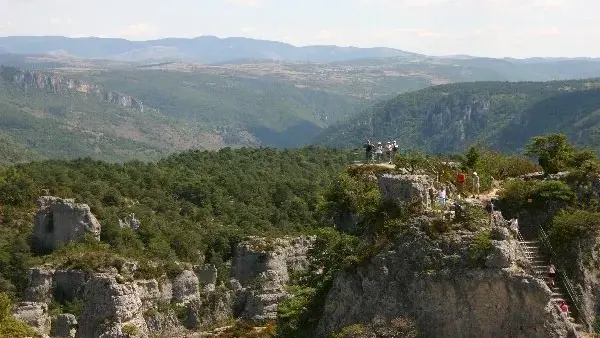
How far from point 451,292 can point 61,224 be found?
4444cm

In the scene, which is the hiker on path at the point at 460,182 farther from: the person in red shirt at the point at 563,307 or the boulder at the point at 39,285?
the boulder at the point at 39,285

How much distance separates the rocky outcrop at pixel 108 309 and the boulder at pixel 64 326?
1490 centimetres

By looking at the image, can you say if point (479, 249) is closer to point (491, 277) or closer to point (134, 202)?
point (491, 277)

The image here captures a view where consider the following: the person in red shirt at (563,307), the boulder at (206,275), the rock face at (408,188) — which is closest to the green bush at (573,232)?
the person in red shirt at (563,307)

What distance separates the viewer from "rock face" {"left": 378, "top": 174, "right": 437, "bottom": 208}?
84.3ft

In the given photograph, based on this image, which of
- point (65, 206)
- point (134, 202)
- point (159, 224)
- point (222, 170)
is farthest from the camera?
point (222, 170)

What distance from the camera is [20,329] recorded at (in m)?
31.5

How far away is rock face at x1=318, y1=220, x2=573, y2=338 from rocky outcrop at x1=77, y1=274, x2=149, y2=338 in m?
6.37

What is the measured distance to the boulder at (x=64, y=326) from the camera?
128 feet

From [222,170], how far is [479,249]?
83.9 meters

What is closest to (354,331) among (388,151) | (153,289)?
(388,151)


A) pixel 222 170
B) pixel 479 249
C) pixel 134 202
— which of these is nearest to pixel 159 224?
pixel 134 202

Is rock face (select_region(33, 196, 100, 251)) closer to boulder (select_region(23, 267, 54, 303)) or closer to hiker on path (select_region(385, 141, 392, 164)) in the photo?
boulder (select_region(23, 267, 54, 303))

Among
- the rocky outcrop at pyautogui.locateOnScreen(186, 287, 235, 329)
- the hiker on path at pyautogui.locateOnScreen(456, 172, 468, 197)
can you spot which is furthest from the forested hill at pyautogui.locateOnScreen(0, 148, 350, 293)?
the hiker on path at pyautogui.locateOnScreen(456, 172, 468, 197)
